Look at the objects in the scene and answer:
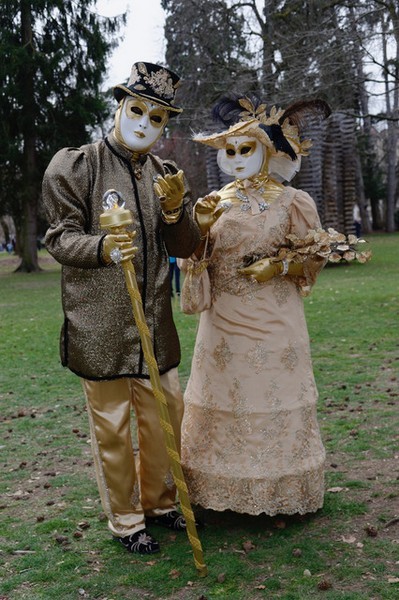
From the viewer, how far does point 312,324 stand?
1024 centimetres

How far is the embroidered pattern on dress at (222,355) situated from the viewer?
3771 millimetres

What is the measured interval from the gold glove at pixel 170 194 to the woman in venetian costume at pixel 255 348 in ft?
0.83

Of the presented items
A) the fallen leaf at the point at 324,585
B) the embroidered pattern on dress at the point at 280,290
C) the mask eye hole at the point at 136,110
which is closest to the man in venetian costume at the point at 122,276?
the mask eye hole at the point at 136,110

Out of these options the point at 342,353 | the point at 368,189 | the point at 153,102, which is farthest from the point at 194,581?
the point at 368,189

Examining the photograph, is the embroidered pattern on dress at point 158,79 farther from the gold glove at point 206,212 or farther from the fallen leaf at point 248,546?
the fallen leaf at point 248,546

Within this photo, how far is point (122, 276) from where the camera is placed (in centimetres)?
354

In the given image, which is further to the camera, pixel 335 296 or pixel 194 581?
pixel 335 296

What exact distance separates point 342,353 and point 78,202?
5411mm

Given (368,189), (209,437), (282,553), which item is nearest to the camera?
(282,553)

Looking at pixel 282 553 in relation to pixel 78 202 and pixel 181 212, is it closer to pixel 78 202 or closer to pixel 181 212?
pixel 181 212

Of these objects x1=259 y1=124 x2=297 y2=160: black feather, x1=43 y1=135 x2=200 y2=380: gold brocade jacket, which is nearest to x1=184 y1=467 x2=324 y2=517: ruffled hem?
x1=43 y1=135 x2=200 y2=380: gold brocade jacket

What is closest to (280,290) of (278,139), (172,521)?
(278,139)

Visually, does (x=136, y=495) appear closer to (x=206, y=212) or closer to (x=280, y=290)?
(x=280, y=290)

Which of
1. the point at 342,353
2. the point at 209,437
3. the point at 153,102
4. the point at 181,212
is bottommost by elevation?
the point at 342,353
